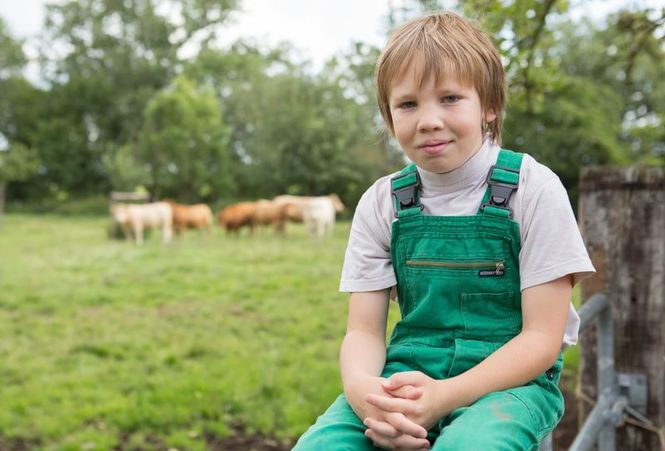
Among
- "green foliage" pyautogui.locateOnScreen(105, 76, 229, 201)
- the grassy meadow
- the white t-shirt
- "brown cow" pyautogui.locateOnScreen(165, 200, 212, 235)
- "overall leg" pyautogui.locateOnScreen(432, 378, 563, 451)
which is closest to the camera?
"overall leg" pyautogui.locateOnScreen(432, 378, 563, 451)

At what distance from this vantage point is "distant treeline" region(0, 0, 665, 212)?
24141mm

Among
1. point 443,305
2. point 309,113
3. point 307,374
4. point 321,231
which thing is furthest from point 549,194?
point 309,113

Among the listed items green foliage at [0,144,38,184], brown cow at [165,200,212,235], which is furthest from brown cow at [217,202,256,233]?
green foliage at [0,144,38,184]

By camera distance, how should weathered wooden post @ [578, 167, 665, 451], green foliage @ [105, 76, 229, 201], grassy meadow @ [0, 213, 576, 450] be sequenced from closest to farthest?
weathered wooden post @ [578, 167, 665, 451] → grassy meadow @ [0, 213, 576, 450] → green foliage @ [105, 76, 229, 201]

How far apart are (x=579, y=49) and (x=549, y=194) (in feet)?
86.9

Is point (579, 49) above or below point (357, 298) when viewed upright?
above

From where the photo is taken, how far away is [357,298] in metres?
1.68

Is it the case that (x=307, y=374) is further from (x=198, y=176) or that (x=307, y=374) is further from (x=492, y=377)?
(x=198, y=176)

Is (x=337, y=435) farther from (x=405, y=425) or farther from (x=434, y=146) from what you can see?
(x=434, y=146)

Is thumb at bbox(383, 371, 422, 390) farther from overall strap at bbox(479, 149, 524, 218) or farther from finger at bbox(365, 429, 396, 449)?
overall strap at bbox(479, 149, 524, 218)

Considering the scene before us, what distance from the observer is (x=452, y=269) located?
1556 mm

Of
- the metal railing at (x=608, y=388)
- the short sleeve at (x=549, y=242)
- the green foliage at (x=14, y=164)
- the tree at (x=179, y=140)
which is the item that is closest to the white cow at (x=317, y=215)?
the tree at (x=179, y=140)

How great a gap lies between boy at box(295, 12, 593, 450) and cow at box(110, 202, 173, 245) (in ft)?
50.6

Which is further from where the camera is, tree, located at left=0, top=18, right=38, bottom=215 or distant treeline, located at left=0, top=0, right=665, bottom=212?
tree, located at left=0, top=18, right=38, bottom=215
